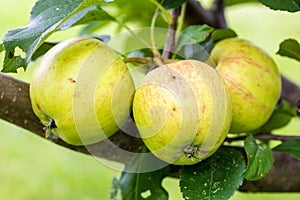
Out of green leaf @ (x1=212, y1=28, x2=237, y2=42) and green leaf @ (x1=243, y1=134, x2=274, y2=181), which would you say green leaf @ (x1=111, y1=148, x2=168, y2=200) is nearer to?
green leaf @ (x1=243, y1=134, x2=274, y2=181)

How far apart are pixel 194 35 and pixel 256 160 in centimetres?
19

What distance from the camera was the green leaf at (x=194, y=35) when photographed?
2.41ft

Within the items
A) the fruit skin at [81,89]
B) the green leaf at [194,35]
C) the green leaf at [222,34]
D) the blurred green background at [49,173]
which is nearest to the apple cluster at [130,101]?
the fruit skin at [81,89]

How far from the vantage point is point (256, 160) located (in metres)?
0.68

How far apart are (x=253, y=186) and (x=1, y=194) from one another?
107 centimetres

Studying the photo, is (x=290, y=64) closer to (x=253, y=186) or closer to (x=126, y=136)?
Answer: (x=253, y=186)

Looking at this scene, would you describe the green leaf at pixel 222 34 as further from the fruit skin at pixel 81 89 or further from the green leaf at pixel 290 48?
the fruit skin at pixel 81 89

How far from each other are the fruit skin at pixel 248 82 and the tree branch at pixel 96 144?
0.16 meters

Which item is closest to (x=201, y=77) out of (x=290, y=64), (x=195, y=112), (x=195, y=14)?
(x=195, y=112)

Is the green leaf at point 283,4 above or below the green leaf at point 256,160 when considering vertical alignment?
above

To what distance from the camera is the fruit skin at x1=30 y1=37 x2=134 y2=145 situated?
2.05ft

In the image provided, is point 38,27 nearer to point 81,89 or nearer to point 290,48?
point 81,89

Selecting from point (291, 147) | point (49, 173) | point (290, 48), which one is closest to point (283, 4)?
point (290, 48)

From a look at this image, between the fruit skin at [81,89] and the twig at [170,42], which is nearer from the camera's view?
the fruit skin at [81,89]
